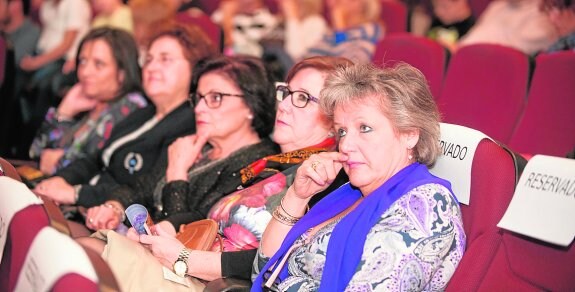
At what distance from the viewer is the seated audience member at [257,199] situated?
2.36m

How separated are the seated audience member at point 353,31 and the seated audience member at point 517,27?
65 centimetres

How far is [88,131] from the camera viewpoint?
3.83m

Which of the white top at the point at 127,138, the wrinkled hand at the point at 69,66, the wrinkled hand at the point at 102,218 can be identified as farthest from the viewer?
the wrinkled hand at the point at 69,66

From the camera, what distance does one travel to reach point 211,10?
6.94 m

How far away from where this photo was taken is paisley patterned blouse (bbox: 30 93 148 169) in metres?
3.75

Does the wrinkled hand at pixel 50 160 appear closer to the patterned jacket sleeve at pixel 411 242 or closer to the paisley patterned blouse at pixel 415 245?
the paisley patterned blouse at pixel 415 245

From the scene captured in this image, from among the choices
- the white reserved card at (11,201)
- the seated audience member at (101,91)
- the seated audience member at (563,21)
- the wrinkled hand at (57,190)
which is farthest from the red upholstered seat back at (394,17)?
the white reserved card at (11,201)

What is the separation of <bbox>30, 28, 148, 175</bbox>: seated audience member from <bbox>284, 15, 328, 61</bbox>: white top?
2215 millimetres

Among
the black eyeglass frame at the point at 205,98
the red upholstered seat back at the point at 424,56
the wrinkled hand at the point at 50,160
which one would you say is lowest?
the wrinkled hand at the point at 50,160

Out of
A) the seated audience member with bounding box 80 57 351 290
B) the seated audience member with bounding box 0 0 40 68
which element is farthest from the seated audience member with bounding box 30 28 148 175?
the seated audience member with bounding box 0 0 40 68

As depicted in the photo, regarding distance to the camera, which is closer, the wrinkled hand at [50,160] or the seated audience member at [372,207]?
the seated audience member at [372,207]

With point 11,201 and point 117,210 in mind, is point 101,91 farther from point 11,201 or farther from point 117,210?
point 11,201

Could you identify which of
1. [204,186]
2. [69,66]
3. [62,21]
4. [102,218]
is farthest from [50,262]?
[62,21]

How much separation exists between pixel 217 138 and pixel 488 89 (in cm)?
115
